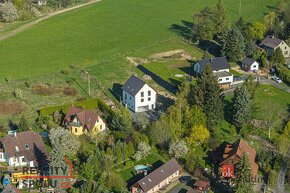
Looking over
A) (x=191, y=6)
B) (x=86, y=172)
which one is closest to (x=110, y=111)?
(x=86, y=172)

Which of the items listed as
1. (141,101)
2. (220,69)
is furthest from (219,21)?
(141,101)

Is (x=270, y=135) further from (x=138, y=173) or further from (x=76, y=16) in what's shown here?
(x=76, y=16)

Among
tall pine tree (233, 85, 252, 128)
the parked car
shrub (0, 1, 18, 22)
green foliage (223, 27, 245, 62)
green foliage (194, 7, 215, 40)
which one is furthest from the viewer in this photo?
shrub (0, 1, 18, 22)

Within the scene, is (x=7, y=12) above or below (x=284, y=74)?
above

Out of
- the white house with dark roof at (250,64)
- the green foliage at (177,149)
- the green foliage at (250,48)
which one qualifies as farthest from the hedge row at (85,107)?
the green foliage at (250,48)

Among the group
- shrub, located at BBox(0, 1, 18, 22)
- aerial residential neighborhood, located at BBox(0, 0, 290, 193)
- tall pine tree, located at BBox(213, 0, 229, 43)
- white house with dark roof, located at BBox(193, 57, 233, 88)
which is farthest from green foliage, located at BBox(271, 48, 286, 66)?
shrub, located at BBox(0, 1, 18, 22)

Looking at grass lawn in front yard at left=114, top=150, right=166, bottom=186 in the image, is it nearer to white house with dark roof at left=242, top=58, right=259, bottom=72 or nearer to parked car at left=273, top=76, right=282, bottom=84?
parked car at left=273, top=76, right=282, bottom=84

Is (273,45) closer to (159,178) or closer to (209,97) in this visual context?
(209,97)
